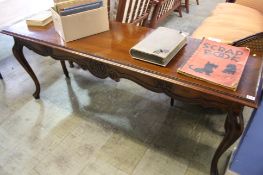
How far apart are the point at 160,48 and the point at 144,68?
0.44 feet

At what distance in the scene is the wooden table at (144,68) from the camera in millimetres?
953

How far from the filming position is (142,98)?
75.2 inches

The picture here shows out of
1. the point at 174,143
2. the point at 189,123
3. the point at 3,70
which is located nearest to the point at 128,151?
the point at 174,143

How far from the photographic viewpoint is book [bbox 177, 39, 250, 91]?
966mm

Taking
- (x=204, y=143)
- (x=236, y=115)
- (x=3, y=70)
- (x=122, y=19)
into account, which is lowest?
(x=204, y=143)

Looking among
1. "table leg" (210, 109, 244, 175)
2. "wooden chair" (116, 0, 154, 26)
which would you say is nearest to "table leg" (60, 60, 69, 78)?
"wooden chair" (116, 0, 154, 26)

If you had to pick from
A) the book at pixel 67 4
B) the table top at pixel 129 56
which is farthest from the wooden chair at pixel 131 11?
the book at pixel 67 4

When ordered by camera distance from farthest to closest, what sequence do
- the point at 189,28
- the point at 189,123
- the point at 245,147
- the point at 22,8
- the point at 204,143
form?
the point at 189,28 < the point at 22,8 < the point at 189,123 < the point at 204,143 < the point at 245,147

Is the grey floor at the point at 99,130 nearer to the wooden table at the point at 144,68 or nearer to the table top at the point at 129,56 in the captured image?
the wooden table at the point at 144,68

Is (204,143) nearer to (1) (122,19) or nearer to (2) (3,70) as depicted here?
(1) (122,19)

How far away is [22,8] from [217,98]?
2.03m

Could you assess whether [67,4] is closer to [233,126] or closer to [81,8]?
[81,8]

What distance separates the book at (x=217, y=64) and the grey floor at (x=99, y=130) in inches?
26.7

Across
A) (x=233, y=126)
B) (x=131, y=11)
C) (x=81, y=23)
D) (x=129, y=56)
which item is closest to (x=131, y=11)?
(x=131, y=11)
